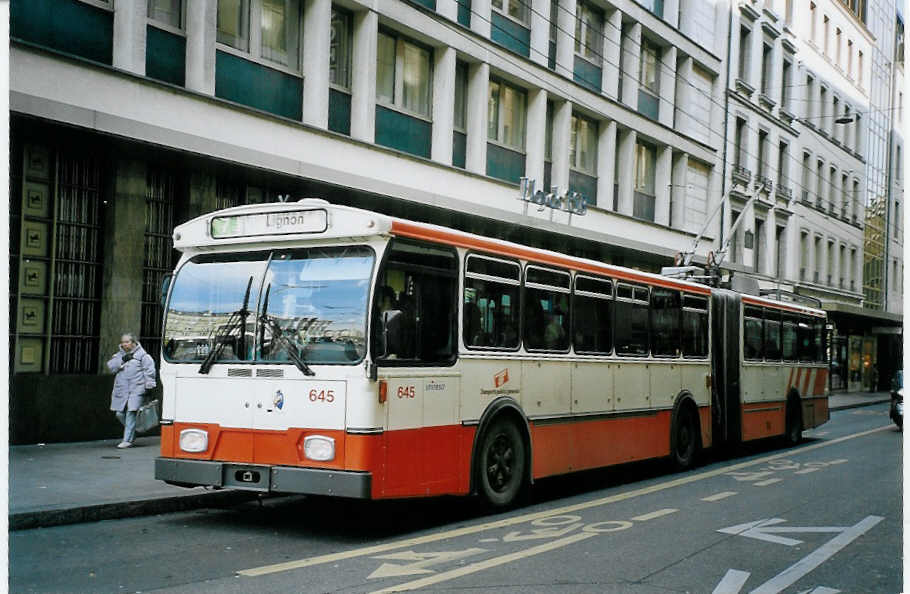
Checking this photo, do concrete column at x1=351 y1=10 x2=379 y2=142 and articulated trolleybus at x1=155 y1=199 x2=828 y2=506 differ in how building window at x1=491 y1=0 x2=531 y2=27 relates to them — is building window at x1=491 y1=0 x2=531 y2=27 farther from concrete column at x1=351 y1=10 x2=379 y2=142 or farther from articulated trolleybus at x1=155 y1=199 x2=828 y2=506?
articulated trolleybus at x1=155 y1=199 x2=828 y2=506

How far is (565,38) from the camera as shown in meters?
26.2

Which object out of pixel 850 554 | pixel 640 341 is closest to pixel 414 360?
pixel 850 554

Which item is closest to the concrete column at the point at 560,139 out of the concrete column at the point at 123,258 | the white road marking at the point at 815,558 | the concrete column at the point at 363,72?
the concrete column at the point at 363,72

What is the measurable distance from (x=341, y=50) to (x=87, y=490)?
37.3 feet

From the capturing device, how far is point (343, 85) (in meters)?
19.7

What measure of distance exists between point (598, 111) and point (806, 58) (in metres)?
20.5

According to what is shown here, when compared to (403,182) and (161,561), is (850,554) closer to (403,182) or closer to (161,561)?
(161,561)

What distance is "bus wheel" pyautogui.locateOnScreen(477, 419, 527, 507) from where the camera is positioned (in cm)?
1035

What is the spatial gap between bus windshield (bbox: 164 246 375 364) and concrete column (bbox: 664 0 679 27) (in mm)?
25127

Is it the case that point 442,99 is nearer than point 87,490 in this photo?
No

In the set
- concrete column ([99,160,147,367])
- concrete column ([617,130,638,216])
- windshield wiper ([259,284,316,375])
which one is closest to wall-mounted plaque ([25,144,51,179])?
concrete column ([99,160,147,367])

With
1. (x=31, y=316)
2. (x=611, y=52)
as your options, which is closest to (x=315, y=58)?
(x=31, y=316)

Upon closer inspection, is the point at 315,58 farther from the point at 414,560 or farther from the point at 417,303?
the point at 414,560

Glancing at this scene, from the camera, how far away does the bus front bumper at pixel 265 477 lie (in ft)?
28.3
